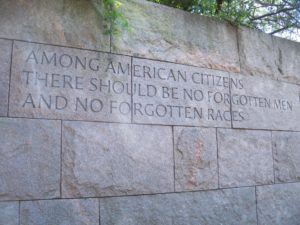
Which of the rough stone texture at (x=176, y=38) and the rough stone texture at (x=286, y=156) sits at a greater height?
the rough stone texture at (x=176, y=38)

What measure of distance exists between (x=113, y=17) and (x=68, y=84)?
0.82m

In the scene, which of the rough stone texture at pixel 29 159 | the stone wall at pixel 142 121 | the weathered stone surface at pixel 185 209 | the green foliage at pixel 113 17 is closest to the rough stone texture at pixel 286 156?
A: the stone wall at pixel 142 121

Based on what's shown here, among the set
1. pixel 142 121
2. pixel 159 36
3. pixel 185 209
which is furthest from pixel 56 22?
pixel 185 209

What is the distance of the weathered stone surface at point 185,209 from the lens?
3738 millimetres

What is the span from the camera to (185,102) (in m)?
4.39

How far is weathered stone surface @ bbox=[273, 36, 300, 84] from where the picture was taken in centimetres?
539

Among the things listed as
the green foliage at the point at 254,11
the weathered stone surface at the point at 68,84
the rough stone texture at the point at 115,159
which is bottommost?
the rough stone texture at the point at 115,159

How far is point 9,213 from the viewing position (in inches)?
128

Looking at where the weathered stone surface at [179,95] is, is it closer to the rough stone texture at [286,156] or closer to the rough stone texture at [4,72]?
the rough stone texture at [286,156]

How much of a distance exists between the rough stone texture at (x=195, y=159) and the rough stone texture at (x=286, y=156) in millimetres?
1079

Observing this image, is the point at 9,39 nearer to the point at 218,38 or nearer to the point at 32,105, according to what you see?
the point at 32,105

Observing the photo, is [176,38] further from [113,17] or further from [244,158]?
[244,158]

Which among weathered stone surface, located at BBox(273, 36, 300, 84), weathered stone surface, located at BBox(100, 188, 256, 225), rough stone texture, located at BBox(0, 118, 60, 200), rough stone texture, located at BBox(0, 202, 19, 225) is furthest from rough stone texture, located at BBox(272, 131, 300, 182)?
rough stone texture, located at BBox(0, 202, 19, 225)

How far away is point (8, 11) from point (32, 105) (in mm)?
898
